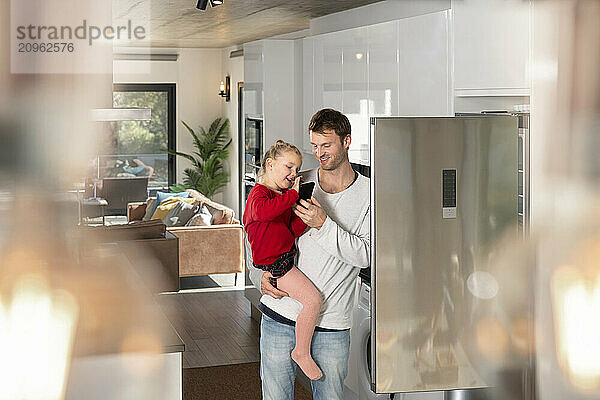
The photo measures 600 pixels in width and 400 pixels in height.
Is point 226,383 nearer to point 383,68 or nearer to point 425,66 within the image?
point 383,68

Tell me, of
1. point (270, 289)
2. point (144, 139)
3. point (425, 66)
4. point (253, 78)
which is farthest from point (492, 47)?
point (253, 78)

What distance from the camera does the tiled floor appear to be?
9.70ft

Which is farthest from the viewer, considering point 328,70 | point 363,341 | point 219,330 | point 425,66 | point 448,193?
point 219,330

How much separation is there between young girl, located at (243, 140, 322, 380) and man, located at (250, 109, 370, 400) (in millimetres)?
28

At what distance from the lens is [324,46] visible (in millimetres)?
2639

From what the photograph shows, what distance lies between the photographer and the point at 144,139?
1227mm

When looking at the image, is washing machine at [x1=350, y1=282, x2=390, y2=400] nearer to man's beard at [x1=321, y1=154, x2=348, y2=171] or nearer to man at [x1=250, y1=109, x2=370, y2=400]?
man at [x1=250, y1=109, x2=370, y2=400]

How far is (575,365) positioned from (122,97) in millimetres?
1091

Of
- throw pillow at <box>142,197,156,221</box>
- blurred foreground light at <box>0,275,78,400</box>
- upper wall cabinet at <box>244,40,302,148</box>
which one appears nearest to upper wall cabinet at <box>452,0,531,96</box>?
throw pillow at <box>142,197,156,221</box>

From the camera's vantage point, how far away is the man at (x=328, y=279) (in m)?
1.63

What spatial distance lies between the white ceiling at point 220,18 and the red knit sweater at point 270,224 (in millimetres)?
359

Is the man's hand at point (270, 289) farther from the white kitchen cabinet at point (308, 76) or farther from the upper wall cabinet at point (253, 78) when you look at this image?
the upper wall cabinet at point (253, 78)

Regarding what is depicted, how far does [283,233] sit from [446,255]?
14.5 inches

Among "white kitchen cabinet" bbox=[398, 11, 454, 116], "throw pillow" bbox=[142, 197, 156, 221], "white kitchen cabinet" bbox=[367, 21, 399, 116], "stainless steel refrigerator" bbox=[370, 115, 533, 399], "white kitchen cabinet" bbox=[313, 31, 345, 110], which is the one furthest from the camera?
"white kitchen cabinet" bbox=[313, 31, 345, 110]
